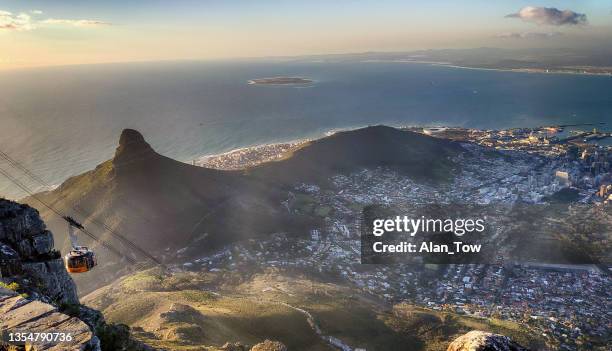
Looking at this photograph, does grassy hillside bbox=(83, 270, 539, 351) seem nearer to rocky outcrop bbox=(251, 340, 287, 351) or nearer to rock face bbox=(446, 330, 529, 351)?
rocky outcrop bbox=(251, 340, 287, 351)

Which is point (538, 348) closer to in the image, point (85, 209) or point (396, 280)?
point (396, 280)

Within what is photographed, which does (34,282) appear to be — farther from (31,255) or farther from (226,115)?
(226,115)

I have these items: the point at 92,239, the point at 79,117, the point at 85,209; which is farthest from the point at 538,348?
the point at 79,117

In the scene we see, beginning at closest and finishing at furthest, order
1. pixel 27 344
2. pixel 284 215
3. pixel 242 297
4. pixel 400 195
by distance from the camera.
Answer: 1. pixel 27 344
2. pixel 242 297
3. pixel 284 215
4. pixel 400 195

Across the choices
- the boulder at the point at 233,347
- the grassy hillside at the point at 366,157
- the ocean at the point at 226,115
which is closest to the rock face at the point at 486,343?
the boulder at the point at 233,347

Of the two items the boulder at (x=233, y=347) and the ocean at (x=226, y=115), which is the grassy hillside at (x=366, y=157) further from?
the boulder at (x=233, y=347)

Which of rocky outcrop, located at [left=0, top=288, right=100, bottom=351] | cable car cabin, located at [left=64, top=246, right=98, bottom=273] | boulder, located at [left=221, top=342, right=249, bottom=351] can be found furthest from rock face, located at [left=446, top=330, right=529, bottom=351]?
boulder, located at [left=221, top=342, right=249, bottom=351]
